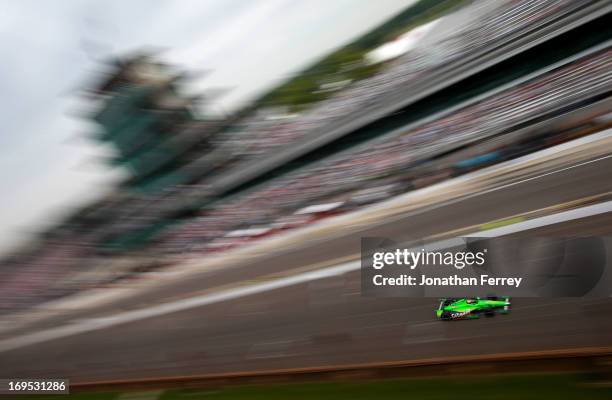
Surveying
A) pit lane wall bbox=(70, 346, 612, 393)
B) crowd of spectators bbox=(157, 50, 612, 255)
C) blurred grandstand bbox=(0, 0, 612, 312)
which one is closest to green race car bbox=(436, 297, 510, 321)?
pit lane wall bbox=(70, 346, 612, 393)

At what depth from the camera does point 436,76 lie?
989 cm

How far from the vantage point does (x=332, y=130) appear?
12688 mm

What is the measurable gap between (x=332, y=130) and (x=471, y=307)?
8578 millimetres

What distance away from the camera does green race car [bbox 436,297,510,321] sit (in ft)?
15.5

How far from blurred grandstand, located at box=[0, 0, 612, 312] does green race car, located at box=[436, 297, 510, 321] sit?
10.8ft

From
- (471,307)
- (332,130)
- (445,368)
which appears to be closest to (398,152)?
(332,130)

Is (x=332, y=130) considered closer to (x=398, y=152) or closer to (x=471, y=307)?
(x=398, y=152)

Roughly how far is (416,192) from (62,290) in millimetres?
16736

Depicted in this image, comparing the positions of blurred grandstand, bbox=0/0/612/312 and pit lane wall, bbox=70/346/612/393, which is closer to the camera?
pit lane wall, bbox=70/346/612/393

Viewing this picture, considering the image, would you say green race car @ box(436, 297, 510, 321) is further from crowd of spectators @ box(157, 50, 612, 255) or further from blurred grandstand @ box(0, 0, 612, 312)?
crowd of spectators @ box(157, 50, 612, 255)

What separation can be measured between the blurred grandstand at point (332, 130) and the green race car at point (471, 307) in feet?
10.8

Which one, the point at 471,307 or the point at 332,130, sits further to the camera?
the point at 332,130

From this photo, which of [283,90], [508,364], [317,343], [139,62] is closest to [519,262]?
[508,364]

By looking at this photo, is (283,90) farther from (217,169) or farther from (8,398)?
(8,398)
